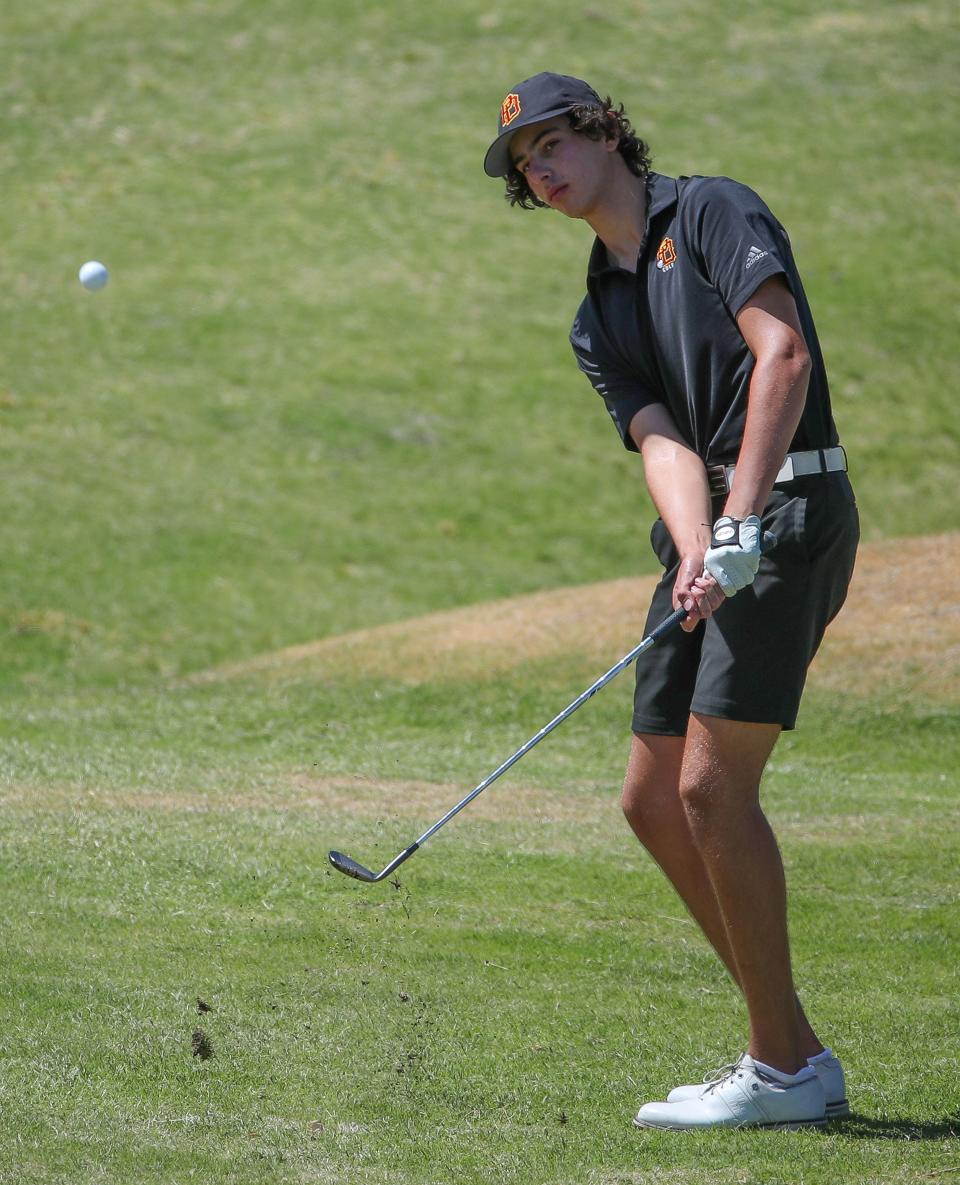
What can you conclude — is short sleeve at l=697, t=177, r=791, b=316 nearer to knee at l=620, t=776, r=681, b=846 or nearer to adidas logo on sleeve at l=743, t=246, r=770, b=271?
→ adidas logo on sleeve at l=743, t=246, r=770, b=271

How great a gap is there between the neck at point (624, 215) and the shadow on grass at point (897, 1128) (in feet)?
6.91

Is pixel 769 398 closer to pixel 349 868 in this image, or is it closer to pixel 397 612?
pixel 349 868

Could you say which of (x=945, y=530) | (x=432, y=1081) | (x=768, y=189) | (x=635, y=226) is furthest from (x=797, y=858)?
(x=768, y=189)

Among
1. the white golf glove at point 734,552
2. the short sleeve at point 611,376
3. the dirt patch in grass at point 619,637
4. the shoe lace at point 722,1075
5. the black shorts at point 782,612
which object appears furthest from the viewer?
the dirt patch in grass at point 619,637

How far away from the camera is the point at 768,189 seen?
27.8 m

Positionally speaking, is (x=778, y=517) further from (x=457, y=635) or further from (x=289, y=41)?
(x=289, y=41)

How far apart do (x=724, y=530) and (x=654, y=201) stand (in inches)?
35.5

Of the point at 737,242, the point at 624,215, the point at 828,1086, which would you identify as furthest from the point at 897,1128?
the point at 624,215

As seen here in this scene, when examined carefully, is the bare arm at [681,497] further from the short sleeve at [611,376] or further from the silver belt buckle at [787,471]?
the silver belt buckle at [787,471]

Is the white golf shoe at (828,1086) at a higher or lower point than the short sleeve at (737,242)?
lower

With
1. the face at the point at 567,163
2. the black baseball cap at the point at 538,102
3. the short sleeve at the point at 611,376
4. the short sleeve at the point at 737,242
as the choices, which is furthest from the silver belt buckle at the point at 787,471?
the black baseball cap at the point at 538,102

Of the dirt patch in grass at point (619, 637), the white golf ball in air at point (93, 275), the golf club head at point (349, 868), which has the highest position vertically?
the white golf ball in air at point (93, 275)

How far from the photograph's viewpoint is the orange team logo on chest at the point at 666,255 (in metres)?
3.96

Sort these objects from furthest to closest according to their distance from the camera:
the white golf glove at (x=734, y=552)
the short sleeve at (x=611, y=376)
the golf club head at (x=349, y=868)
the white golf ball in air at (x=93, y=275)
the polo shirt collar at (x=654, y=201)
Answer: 1. the white golf ball in air at (x=93, y=275)
2. the golf club head at (x=349, y=868)
3. the short sleeve at (x=611, y=376)
4. the polo shirt collar at (x=654, y=201)
5. the white golf glove at (x=734, y=552)
